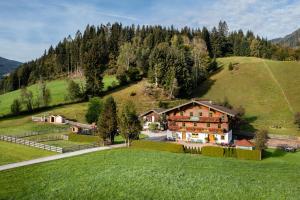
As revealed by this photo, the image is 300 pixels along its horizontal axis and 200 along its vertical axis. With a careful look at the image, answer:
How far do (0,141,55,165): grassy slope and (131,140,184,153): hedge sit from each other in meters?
13.3

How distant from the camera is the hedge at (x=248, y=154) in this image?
45.6 m

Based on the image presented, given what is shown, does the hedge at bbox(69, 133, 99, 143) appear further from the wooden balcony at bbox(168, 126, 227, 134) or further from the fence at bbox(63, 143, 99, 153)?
the wooden balcony at bbox(168, 126, 227, 134)

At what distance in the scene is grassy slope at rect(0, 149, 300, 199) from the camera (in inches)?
1097

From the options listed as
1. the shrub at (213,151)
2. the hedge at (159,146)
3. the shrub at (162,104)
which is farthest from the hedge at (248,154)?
the shrub at (162,104)

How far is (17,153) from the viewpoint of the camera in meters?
44.3

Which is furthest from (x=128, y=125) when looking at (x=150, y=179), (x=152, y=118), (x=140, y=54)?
(x=140, y=54)

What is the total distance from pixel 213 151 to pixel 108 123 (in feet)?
58.8

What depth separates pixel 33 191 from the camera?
92.0ft

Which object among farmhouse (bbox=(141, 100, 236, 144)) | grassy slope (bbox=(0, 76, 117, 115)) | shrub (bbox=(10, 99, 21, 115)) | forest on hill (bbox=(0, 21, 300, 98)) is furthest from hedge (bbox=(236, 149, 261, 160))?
grassy slope (bbox=(0, 76, 117, 115))

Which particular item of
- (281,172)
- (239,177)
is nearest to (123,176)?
(239,177)

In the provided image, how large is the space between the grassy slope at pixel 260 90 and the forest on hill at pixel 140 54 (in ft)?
25.5

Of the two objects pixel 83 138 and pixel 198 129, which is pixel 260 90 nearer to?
pixel 198 129

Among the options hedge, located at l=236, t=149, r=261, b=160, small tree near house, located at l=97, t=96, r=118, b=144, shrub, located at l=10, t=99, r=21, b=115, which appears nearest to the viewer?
hedge, located at l=236, t=149, r=261, b=160

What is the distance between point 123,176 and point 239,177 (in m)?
12.6
